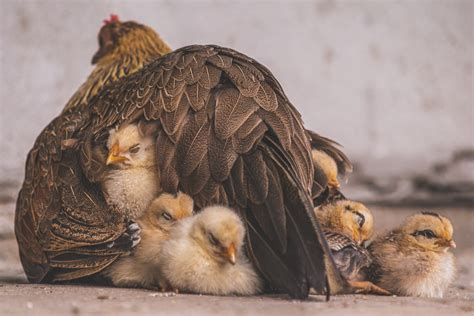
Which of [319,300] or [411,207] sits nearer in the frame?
[319,300]

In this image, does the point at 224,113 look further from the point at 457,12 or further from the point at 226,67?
the point at 457,12

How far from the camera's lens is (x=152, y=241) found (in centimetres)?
265

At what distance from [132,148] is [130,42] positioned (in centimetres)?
127

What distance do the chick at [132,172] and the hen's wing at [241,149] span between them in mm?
45

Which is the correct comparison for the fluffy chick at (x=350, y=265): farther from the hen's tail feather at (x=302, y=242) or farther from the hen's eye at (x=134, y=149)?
the hen's eye at (x=134, y=149)

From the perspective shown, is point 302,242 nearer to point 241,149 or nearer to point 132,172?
point 241,149

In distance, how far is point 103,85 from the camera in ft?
12.2

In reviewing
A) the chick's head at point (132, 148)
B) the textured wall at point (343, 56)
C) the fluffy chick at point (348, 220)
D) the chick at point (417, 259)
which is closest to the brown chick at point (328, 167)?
the fluffy chick at point (348, 220)

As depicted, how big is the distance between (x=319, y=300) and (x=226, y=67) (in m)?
0.75

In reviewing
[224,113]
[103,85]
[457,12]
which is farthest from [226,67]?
[457,12]

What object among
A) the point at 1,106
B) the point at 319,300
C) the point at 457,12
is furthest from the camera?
the point at 457,12

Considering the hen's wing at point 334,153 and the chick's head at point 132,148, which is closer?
the chick's head at point 132,148

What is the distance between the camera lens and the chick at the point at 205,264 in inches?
100

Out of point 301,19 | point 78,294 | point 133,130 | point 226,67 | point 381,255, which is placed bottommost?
point 78,294
